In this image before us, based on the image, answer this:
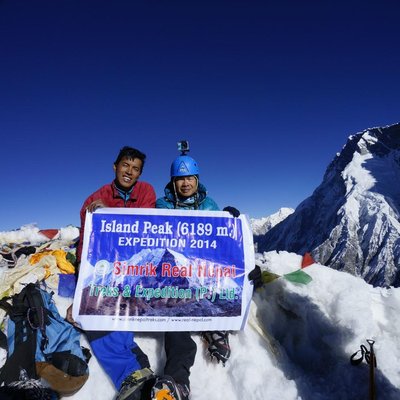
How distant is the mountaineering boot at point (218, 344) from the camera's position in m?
4.39

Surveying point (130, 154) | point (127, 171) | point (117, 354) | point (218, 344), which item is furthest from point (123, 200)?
point (218, 344)

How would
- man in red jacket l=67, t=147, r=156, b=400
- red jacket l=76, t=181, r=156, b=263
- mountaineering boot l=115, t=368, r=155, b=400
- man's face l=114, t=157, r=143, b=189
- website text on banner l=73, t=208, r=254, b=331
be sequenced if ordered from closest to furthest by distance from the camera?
mountaineering boot l=115, t=368, r=155, b=400
man in red jacket l=67, t=147, r=156, b=400
website text on banner l=73, t=208, r=254, b=331
man's face l=114, t=157, r=143, b=189
red jacket l=76, t=181, r=156, b=263

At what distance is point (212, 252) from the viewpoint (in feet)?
16.9

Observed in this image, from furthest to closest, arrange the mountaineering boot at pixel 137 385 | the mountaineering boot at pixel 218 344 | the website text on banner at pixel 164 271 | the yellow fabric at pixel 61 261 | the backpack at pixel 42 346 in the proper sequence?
1. the yellow fabric at pixel 61 261
2. the website text on banner at pixel 164 271
3. the mountaineering boot at pixel 218 344
4. the backpack at pixel 42 346
5. the mountaineering boot at pixel 137 385

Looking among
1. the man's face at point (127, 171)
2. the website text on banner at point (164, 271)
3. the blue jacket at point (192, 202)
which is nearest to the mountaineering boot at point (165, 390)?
the website text on banner at point (164, 271)

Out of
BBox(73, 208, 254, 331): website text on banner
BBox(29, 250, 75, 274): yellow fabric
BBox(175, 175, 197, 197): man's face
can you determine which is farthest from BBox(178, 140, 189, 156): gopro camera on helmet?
BBox(29, 250, 75, 274): yellow fabric

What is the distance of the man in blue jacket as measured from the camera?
11.2ft

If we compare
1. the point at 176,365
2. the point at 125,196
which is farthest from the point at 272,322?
the point at 125,196

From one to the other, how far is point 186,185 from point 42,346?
10.8 ft

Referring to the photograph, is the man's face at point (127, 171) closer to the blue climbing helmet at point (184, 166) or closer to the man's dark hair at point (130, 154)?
the man's dark hair at point (130, 154)

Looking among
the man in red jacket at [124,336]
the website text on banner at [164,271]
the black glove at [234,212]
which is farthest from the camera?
the black glove at [234,212]

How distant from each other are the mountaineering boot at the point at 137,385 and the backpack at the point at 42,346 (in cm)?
73

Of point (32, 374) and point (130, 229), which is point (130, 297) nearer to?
point (130, 229)

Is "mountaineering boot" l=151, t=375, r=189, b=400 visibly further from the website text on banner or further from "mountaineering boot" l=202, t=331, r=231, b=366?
the website text on banner
